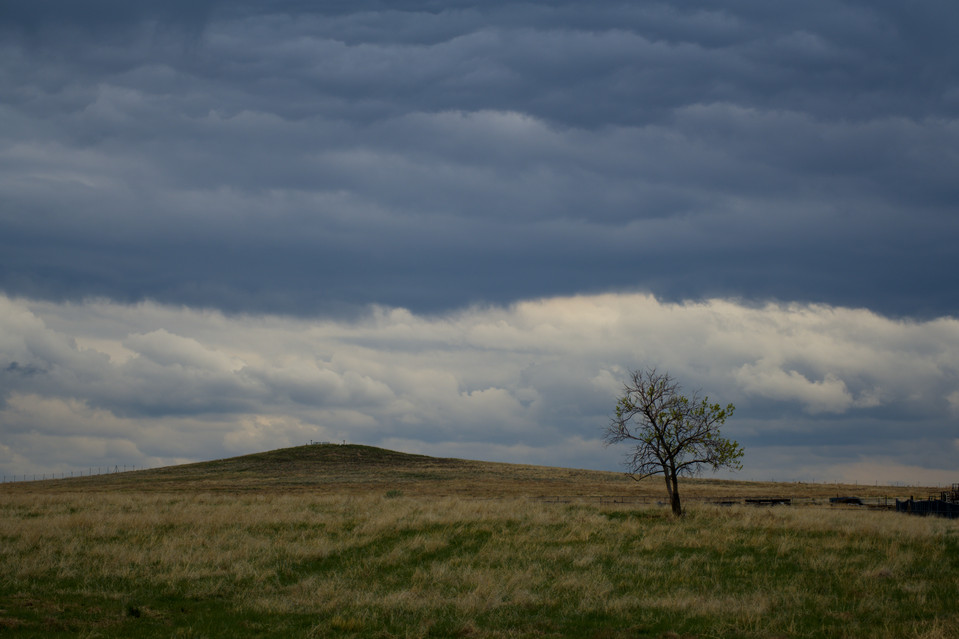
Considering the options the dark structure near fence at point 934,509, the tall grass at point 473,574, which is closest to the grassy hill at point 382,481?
the dark structure near fence at point 934,509

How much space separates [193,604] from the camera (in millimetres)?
18609

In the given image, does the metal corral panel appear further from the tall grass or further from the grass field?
the tall grass

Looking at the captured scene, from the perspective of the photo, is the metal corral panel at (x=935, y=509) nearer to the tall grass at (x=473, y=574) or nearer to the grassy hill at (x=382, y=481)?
the tall grass at (x=473, y=574)

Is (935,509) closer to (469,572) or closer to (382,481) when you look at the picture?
(469,572)

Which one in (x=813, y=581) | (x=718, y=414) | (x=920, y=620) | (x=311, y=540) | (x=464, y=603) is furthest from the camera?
(x=718, y=414)

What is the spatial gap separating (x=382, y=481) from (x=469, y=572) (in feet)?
201

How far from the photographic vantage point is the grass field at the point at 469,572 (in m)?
16.2

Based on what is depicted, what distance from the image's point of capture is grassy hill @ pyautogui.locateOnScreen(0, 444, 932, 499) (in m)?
70.9

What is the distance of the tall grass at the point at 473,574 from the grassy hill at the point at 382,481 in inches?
1209

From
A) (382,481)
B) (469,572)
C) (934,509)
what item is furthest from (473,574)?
(382,481)

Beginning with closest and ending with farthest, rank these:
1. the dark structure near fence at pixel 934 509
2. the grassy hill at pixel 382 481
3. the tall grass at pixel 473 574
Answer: the tall grass at pixel 473 574, the dark structure near fence at pixel 934 509, the grassy hill at pixel 382 481

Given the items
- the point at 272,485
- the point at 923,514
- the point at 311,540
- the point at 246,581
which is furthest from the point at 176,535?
the point at 272,485

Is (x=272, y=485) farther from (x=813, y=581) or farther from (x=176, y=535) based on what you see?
(x=813, y=581)

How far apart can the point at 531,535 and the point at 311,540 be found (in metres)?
9.23
